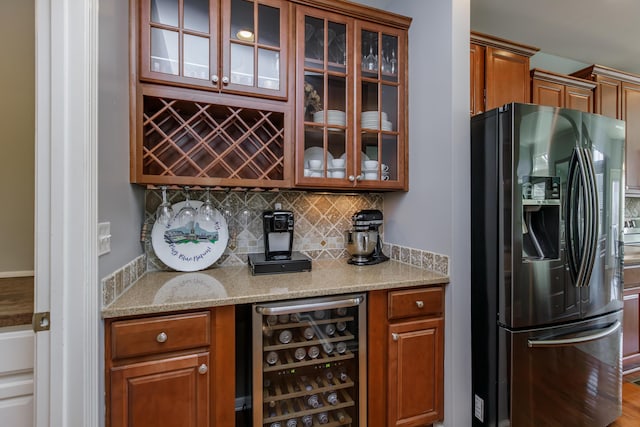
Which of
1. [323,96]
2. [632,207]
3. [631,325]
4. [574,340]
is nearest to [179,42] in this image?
[323,96]

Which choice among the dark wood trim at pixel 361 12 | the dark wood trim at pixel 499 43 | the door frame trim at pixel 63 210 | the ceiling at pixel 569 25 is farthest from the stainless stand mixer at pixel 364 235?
the ceiling at pixel 569 25

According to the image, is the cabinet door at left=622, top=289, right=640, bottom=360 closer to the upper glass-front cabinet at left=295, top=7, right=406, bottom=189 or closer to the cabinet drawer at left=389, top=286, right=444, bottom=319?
the cabinet drawer at left=389, top=286, right=444, bottom=319

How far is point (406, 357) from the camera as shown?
145 centimetres

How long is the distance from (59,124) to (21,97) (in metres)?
0.69

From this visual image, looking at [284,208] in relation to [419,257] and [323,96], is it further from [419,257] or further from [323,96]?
[419,257]

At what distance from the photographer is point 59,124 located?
892 millimetres

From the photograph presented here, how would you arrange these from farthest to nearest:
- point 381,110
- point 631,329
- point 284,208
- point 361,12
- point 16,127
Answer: point 631,329 < point 284,208 < point 381,110 < point 361,12 < point 16,127

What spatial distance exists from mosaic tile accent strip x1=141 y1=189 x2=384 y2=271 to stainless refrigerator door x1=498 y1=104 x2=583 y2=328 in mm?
935

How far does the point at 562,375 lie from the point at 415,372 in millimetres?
744

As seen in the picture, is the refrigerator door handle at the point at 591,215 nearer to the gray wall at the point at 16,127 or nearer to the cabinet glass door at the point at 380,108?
the cabinet glass door at the point at 380,108

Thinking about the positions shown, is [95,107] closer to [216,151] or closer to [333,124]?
[216,151]

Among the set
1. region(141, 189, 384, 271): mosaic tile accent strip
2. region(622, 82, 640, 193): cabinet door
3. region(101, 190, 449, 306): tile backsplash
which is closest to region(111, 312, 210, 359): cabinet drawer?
region(101, 190, 449, 306): tile backsplash

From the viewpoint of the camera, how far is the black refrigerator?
1351mm

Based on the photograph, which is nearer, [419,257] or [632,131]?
[419,257]
